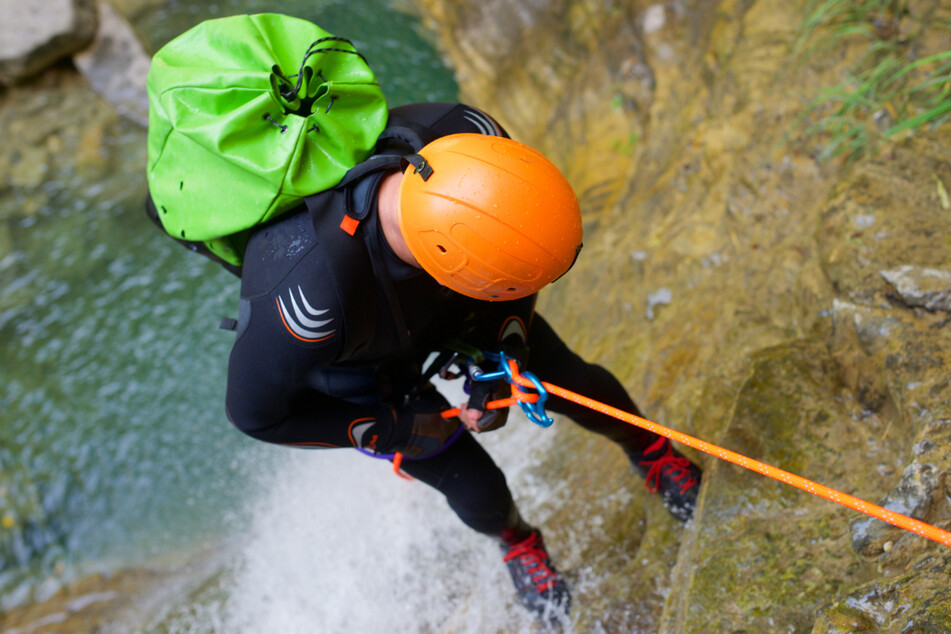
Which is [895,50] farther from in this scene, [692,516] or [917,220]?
[692,516]

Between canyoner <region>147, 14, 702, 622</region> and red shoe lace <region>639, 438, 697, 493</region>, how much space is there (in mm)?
760

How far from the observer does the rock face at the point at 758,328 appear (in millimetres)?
1877

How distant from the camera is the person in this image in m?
1.60

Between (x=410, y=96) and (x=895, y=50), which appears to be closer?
(x=895, y=50)

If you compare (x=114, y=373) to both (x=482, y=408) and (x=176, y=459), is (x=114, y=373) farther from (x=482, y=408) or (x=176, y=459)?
(x=482, y=408)

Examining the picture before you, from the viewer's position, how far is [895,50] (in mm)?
3051

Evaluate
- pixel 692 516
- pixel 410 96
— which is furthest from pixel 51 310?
pixel 692 516

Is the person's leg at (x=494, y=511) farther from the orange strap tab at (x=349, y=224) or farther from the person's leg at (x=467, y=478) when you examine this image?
the orange strap tab at (x=349, y=224)

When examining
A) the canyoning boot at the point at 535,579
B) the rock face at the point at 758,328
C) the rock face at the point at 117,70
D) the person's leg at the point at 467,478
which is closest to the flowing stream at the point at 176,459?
the canyoning boot at the point at 535,579

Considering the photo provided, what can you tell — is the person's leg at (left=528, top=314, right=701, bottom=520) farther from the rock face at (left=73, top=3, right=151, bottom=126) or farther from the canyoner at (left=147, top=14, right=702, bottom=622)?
the rock face at (left=73, top=3, right=151, bottom=126)

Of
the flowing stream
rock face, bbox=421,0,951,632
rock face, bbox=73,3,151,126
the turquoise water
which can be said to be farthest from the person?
rock face, bbox=73,3,151,126

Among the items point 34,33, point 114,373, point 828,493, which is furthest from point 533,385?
point 34,33

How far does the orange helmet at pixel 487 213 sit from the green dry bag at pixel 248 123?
0.26 meters

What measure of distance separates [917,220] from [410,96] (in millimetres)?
5745
